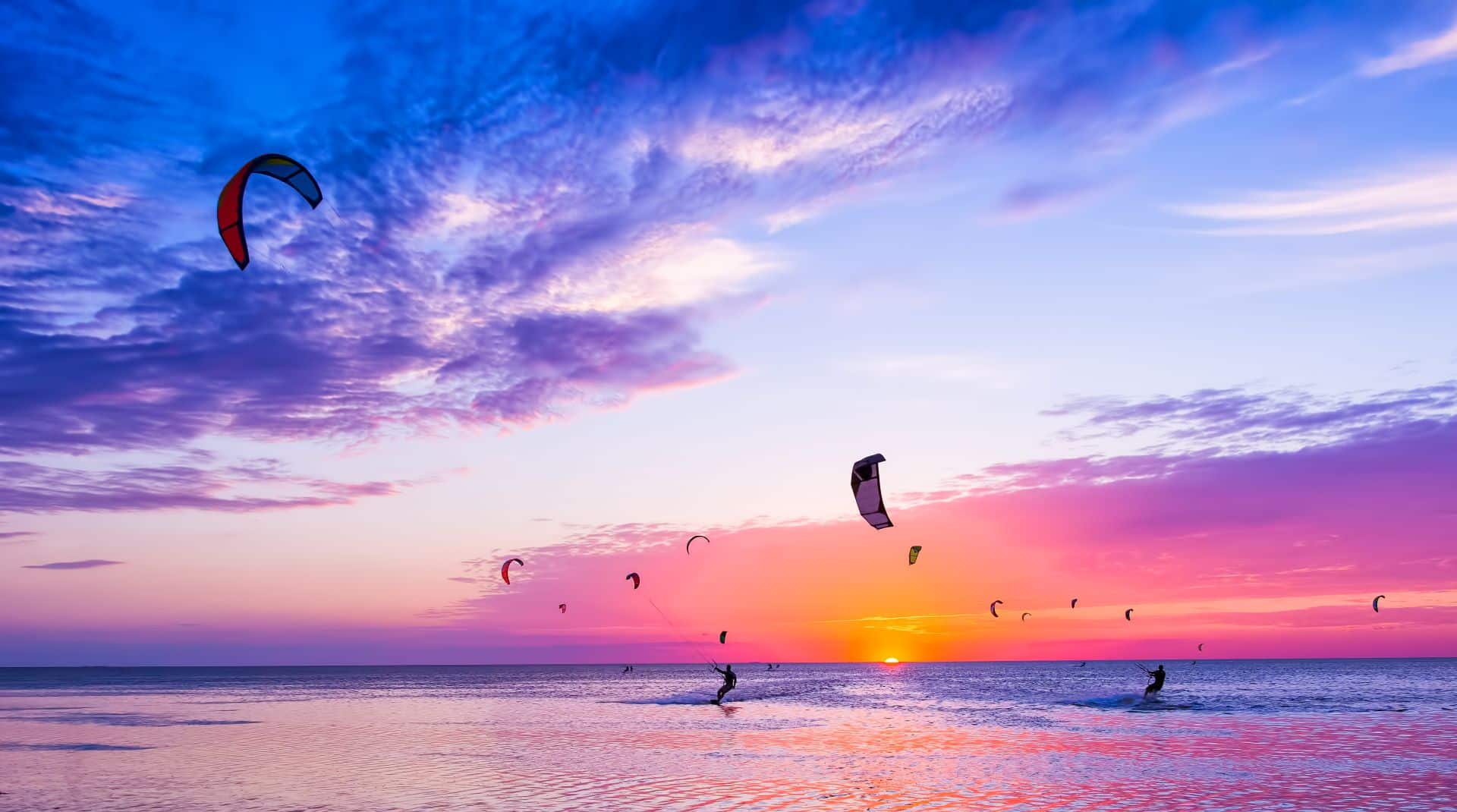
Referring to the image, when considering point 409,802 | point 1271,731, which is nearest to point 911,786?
point 409,802

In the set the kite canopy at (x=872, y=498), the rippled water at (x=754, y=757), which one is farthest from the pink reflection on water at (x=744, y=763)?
the kite canopy at (x=872, y=498)

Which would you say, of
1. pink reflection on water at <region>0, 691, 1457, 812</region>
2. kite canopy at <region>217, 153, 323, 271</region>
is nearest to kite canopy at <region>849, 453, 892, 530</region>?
pink reflection on water at <region>0, 691, 1457, 812</region>

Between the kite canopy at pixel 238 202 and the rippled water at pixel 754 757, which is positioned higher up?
the kite canopy at pixel 238 202

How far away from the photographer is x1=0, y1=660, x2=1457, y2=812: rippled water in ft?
63.1

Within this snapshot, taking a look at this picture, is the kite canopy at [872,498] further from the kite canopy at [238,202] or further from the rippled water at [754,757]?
the kite canopy at [238,202]

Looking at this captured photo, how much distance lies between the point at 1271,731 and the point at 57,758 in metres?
37.7

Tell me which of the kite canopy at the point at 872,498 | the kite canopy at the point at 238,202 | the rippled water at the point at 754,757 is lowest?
the rippled water at the point at 754,757

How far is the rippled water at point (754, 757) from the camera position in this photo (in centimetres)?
1922

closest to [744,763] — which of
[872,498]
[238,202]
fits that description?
[872,498]

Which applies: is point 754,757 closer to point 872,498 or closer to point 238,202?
point 872,498

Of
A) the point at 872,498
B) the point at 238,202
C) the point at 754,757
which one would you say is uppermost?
the point at 238,202

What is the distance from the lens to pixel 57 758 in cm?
2836

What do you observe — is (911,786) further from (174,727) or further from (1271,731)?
(174,727)

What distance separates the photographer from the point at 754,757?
2564 centimetres
